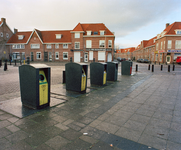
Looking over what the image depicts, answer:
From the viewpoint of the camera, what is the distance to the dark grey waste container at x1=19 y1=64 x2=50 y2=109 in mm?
4078

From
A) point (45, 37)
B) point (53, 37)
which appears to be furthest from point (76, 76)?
point (45, 37)

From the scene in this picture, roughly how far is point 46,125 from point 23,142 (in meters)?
0.71

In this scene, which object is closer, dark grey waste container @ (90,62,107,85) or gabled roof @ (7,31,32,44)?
dark grey waste container @ (90,62,107,85)

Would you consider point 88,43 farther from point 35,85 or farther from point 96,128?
point 96,128

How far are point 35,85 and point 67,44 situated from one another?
38.8 m

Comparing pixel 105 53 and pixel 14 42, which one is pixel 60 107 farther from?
pixel 14 42

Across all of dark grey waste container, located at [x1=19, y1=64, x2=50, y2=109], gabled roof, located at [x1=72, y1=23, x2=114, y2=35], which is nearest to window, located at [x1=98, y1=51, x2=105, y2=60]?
gabled roof, located at [x1=72, y1=23, x2=114, y2=35]

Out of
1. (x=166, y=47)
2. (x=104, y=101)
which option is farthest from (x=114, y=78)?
(x=166, y=47)

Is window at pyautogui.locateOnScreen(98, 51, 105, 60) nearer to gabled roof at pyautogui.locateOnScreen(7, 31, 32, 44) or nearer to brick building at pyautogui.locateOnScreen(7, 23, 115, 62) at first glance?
brick building at pyautogui.locateOnScreen(7, 23, 115, 62)

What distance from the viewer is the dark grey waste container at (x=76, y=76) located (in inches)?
236

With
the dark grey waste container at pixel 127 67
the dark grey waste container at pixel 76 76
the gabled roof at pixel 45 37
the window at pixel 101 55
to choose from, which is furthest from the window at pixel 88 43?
the dark grey waste container at pixel 76 76

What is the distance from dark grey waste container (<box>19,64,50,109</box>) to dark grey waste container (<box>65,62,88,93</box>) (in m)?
1.87

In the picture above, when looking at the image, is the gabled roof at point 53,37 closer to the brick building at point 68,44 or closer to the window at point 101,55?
the brick building at point 68,44

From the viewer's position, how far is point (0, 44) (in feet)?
133
